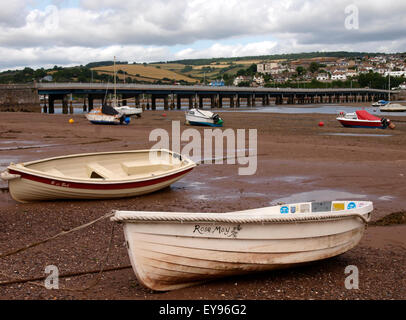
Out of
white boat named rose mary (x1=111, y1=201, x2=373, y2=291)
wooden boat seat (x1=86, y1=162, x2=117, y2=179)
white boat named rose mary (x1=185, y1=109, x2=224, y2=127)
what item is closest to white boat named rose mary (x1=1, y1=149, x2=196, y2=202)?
wooden boat seat (x1=86, y1=162, x2=117, y2=179)

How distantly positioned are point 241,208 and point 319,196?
8.40 feet

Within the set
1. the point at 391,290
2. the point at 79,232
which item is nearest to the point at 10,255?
the point at 79,232

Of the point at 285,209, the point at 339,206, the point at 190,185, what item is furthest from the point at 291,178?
the point at 285,209

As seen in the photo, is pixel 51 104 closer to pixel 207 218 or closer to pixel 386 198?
pixel 386 198

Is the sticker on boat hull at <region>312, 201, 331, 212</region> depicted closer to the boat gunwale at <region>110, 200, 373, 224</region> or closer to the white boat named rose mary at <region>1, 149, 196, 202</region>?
the boat gunwale at <region>110, 200, 373, 224</region>

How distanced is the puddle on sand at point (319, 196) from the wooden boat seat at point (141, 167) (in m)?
3.42

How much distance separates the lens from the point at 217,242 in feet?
20.9

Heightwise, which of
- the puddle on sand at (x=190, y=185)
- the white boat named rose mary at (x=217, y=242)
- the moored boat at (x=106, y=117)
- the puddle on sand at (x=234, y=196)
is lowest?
the puddle on sand at (x=234, y=196)

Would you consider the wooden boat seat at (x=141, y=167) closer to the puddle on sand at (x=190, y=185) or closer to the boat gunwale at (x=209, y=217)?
the puddle on sand at (x=190, y=185)

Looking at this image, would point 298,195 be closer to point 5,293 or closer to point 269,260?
point 269,260

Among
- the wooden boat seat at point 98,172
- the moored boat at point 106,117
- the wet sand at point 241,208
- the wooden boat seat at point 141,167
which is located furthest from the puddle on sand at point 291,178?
the moored boat at point 106,117

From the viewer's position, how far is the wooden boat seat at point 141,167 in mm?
13367

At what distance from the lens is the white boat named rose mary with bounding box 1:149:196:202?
11.3 meters
